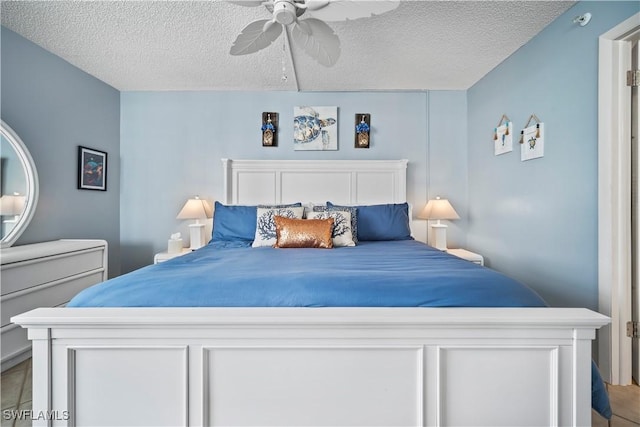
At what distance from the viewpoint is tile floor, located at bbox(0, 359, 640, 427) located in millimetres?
1465

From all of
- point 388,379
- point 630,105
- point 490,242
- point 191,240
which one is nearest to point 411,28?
point 630,105

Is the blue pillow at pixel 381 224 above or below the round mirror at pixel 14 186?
below

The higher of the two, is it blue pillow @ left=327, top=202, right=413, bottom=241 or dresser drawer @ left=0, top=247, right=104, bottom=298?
blue pillow @ left=327, top=202, right=413, bottom=241

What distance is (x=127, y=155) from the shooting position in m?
3.44

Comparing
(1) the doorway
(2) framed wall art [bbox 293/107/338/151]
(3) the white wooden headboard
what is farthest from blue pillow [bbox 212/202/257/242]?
(1) the doorway

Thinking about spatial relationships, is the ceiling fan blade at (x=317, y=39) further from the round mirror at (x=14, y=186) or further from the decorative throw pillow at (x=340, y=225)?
the round mirror at (x=14, y=186)

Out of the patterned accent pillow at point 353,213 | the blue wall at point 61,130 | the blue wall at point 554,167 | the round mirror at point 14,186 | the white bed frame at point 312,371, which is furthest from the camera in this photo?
the patterned accent pillow at point 353,213

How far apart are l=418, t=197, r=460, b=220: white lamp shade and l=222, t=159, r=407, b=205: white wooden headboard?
0.27 m

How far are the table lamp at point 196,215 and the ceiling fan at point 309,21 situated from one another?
1689 mm

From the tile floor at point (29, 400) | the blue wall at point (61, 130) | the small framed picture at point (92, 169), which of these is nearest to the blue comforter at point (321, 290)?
the tile floor at point (29, 400)

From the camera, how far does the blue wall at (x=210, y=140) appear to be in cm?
343

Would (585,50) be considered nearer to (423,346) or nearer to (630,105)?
(630,105)

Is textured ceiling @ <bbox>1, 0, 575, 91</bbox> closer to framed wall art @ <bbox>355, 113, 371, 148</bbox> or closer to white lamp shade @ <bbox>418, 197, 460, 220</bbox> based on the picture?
framed wall art @ <bbox>355, 113, 371, 148</bbox>

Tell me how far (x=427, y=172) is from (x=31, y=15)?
11.7ft
